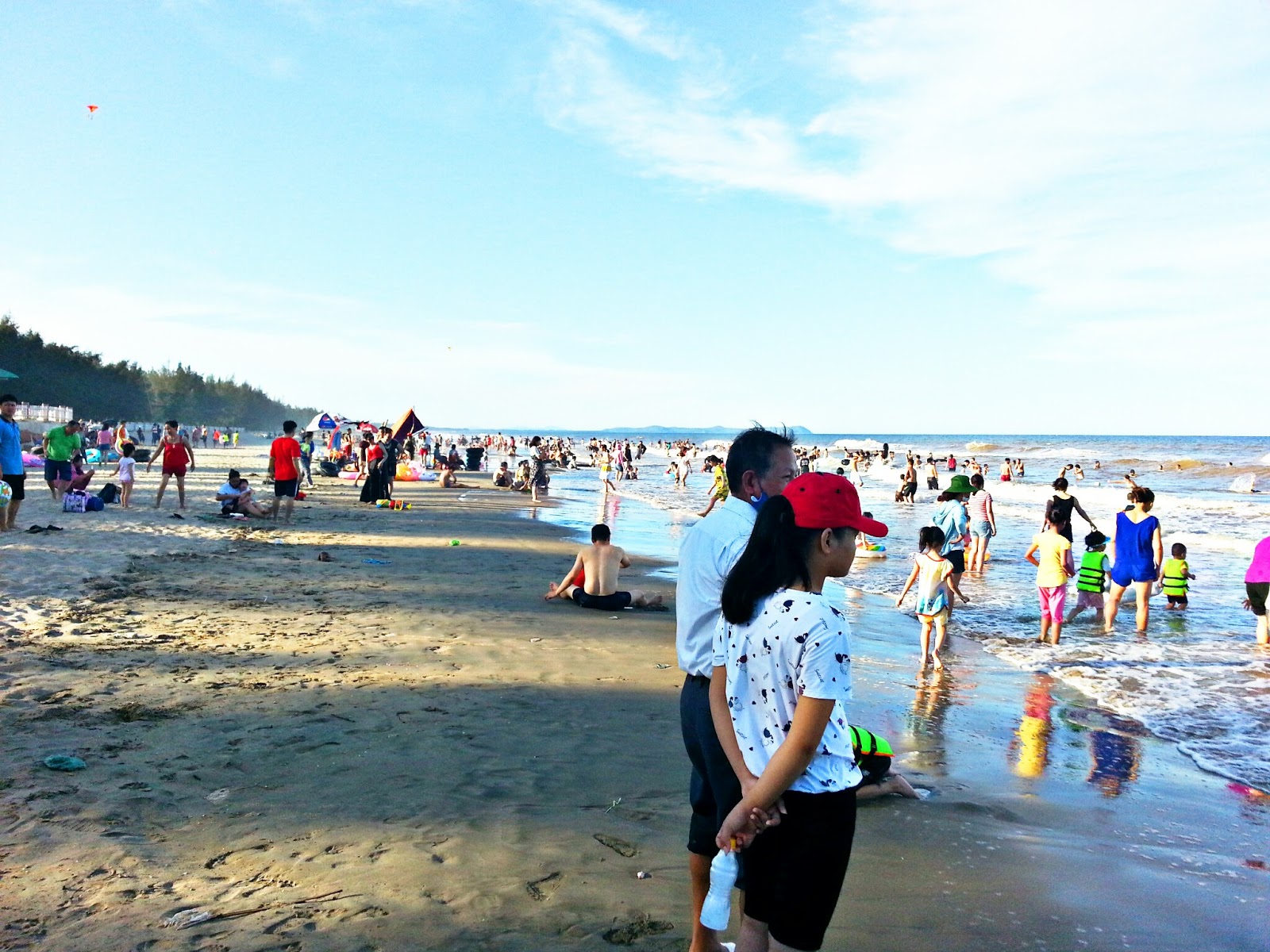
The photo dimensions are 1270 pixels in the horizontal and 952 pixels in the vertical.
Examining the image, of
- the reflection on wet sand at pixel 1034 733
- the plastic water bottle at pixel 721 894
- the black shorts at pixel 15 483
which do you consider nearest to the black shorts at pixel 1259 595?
the reflection on wet sand at pixel 1034 733

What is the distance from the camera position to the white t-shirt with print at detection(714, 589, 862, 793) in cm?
223

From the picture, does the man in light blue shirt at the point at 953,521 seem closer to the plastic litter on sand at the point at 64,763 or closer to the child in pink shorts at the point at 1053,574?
the child in pink shorts at the point at 1053,574

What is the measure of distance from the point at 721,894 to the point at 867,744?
2558 mm

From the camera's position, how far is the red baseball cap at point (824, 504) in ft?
7.72

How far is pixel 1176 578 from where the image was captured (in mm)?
12555

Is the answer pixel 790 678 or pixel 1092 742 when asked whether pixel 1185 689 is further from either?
pixel 790 678

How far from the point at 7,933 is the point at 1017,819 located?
456 cm

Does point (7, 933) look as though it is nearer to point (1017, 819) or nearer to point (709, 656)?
point (709, 656)

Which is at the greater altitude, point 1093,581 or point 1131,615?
point 1093,581

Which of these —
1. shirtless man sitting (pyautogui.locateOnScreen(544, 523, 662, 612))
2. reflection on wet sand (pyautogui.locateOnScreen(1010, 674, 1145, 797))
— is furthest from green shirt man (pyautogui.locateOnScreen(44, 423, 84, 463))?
reflection on wet sand (pyautogui.locateOnScreen(1010, 674, 1145, 797))

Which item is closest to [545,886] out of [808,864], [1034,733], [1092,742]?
[808,864]

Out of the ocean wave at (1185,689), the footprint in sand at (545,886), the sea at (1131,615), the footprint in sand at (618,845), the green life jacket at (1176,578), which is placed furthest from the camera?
the green life jacket at (1176,578)

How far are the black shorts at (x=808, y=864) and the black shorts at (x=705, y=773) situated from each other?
0.36 metres

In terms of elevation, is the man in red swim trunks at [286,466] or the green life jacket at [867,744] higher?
the man in red swim trunks at [286,466]
